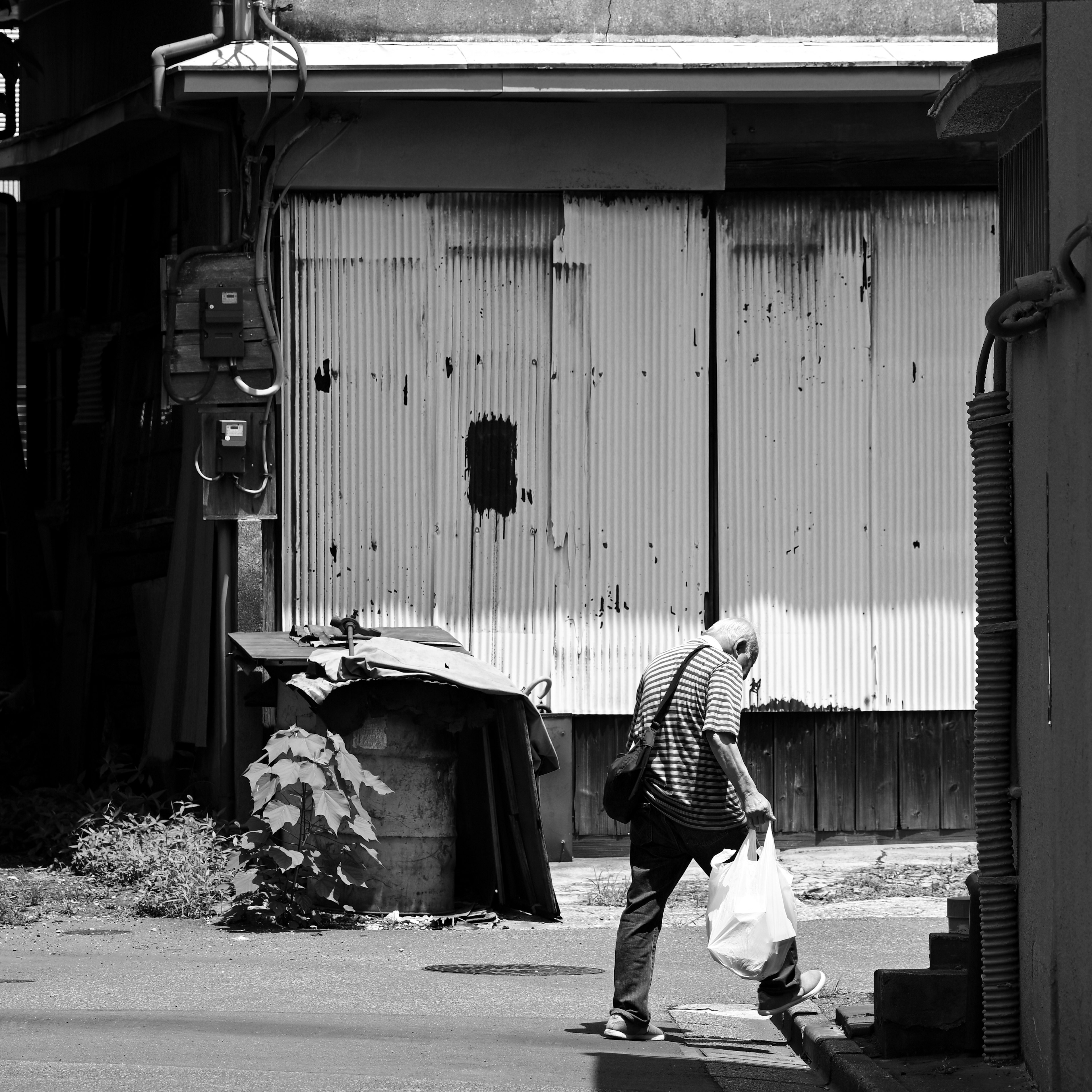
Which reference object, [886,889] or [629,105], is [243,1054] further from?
[629,105]

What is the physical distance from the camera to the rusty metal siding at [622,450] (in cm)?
1336

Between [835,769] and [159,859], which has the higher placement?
[835,769]

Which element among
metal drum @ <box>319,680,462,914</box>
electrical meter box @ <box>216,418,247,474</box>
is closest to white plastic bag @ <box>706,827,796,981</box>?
metal drum @ <box>319,680,462,914</box>

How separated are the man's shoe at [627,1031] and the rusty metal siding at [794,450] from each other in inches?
227

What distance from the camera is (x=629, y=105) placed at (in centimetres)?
1344

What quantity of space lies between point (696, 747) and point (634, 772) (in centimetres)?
29

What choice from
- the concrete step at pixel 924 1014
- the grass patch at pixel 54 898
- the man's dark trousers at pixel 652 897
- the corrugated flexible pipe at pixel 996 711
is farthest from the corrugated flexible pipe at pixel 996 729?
the grass patch at pixel 54 898

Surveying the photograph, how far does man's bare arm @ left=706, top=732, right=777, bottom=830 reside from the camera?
8008mm

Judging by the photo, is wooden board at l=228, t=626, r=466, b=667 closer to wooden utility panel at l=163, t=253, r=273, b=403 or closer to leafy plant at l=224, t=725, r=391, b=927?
leafy plant at l=224, t=725, r=391, b=927

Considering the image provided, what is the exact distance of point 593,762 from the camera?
1339cm

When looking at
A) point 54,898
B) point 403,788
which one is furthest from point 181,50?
point 54,898

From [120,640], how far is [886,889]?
6.64m

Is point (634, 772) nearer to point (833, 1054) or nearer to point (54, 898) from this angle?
point (833, 1054)

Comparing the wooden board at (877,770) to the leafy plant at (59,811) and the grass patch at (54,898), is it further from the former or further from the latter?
the grass patch at (54,898)
